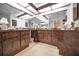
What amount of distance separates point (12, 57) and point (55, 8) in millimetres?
1444

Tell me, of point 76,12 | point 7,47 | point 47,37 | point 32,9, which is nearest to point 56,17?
point 76,12

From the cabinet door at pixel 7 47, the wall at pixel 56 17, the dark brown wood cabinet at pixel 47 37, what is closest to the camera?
the cabinet door at pixel 7 47

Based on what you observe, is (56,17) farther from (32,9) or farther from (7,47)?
(7,47)

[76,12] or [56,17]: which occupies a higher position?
[76,12]

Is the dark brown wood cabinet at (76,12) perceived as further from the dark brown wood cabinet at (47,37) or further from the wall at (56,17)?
the dark brown wood cabinet at (47,37)

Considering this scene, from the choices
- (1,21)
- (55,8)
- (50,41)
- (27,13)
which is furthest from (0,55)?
(50,41)

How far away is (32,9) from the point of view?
2.33 meters

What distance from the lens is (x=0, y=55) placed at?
6.93 feet

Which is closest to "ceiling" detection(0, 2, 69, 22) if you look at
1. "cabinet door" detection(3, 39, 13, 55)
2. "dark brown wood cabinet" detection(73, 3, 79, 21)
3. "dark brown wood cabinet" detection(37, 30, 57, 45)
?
"dark brown wood cabinet" detection(73, 3, 79, 21)

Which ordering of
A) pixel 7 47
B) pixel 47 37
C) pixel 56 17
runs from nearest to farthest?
pixel 7 47
pixel 56 17
pixel 47 37

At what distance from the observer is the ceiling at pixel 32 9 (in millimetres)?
2214

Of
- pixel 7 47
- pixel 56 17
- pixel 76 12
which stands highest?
pixel 76 12

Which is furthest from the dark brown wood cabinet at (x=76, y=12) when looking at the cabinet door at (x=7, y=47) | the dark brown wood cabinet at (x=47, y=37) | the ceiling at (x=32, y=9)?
the cabinet door at (x=7, y=47)

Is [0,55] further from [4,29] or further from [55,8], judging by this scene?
[55,8]
